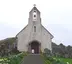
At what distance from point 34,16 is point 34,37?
430 centimetres

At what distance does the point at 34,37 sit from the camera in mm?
63750

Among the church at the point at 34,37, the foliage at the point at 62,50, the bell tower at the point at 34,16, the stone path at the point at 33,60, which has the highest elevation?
the bell tower at the point at 34,16

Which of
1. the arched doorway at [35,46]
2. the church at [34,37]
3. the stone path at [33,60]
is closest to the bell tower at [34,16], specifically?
the church at [34,37]

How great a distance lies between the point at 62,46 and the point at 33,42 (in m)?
6.50

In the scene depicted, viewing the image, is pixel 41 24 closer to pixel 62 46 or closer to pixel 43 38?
pixel 43 38

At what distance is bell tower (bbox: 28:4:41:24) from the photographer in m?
64.5

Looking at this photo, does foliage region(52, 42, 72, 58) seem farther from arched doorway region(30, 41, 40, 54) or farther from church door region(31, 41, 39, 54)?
church door region(31, 41, 39, 54)

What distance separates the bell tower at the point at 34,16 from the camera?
2539 inches

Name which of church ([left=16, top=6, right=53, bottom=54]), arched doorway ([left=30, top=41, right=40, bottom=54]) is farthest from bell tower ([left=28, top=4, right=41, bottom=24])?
arched doorway ([left=30, top=41, right=40, bottom=54])

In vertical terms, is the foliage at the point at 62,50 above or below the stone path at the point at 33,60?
above

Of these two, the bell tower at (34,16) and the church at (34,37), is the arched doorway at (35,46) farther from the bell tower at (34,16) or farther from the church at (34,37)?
the bell tower at (34,16)

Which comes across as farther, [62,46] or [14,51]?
[62,46]

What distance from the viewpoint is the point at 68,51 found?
64375 mm

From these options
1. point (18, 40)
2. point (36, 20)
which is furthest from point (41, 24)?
point (18, 40)
